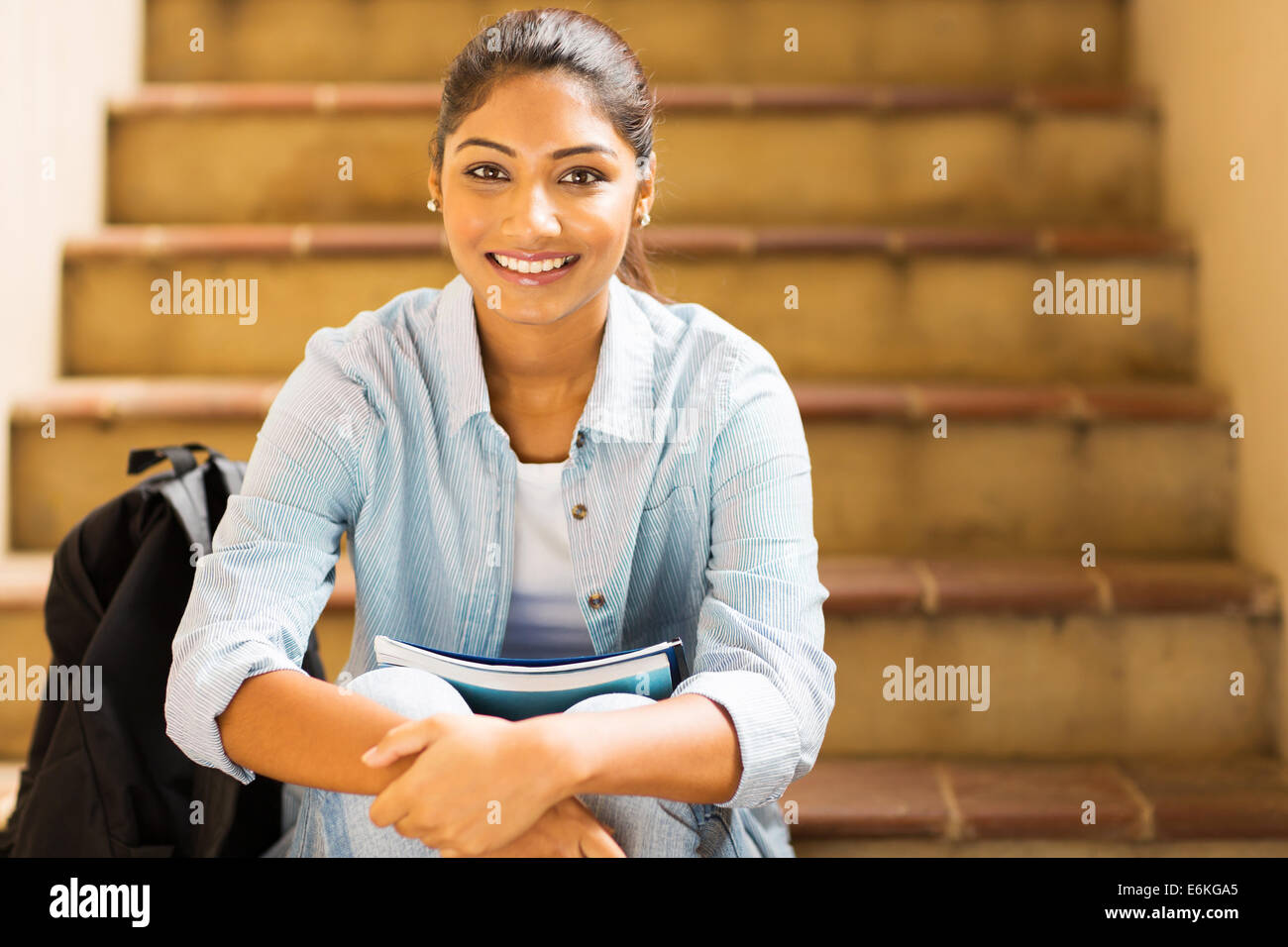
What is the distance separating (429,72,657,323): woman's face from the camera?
3.35ft

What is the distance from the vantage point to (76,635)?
1200 mm

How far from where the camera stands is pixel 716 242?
69.3 inches

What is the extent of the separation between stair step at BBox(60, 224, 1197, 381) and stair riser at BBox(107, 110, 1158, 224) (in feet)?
0.52

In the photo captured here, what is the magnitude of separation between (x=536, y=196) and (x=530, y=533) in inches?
12.3

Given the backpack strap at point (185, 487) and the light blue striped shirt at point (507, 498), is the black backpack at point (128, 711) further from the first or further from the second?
the light blue striped shirt at point (507, 498)

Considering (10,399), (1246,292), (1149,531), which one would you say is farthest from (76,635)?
(1246,292)

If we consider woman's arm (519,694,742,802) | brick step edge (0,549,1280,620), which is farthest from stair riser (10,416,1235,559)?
woman's arm (519,694,742,802)

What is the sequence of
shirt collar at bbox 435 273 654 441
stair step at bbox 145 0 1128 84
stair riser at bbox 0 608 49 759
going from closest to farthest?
shirt collar at bbox 435 273 654 441, stair riser at bbox 0 608 49 759, stair step at bbox 145 0 1128 84

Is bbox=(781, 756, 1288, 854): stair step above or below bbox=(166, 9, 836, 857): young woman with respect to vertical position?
below

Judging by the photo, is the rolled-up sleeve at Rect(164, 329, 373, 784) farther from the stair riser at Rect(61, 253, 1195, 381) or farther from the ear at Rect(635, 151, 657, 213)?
the stair riser at Rect(61, 253, 1195, 381)

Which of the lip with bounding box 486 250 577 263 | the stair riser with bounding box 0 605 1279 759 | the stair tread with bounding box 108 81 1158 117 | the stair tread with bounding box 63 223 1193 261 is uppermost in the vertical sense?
the stair tread with bounding box 108 81 1158 117

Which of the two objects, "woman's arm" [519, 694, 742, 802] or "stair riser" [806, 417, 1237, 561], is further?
"stair riser" [806, 417, 1237, 561]

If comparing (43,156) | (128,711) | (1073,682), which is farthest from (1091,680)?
(43,156)

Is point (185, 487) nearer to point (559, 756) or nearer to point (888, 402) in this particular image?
point (559, 756)
